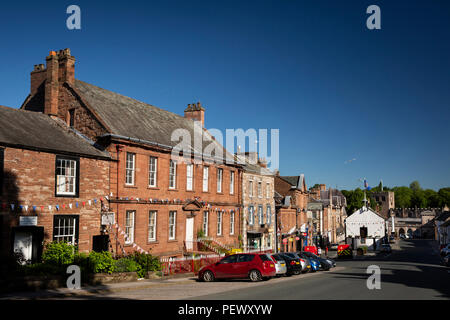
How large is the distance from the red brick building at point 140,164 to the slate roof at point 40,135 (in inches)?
36.9

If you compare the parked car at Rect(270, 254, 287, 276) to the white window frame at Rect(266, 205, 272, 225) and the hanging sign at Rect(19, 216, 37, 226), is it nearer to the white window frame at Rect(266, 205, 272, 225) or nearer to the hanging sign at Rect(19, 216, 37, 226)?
the hanging sign at Rect(19, 216, 37, 226)

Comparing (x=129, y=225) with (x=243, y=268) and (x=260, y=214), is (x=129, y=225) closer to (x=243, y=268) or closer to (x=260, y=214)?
(x=243, y=268)

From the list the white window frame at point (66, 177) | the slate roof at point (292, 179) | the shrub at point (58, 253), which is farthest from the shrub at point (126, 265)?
the slate roof at point (292, 179)

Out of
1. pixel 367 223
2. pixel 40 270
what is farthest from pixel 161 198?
pixel 367 223

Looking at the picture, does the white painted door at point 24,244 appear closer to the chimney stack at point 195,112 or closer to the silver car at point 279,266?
the silver car at point 279,266

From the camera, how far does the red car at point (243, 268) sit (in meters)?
21.6

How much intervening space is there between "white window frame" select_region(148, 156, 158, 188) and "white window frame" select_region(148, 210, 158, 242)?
1.81 m

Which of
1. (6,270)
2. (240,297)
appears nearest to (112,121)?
(6,270)

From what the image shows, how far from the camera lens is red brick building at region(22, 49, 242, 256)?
2603cm

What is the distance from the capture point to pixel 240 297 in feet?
49.6

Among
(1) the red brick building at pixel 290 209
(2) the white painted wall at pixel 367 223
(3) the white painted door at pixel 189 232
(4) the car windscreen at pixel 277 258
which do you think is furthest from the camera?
(2) the white painted wall at pixel 367 223

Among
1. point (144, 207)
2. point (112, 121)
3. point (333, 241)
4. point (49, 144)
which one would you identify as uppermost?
point (112, 121)
